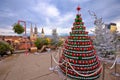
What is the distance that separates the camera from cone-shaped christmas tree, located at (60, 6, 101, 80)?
11.9ft

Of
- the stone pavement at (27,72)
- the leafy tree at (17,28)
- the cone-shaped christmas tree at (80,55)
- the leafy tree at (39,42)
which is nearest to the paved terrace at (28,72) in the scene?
the stone pavement at (27,72)

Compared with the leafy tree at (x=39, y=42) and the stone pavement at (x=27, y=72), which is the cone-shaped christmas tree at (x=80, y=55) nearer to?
the stone pavement at (x=27, y=72)

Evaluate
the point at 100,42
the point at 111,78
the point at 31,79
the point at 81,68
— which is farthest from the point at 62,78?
the point at 100,42

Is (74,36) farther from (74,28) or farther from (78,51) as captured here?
(78,51)

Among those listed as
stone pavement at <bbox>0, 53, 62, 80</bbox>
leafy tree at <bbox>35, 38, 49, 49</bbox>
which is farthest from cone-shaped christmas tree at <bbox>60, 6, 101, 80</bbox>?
leafy tree at <bbox>35, 38, 49, 49</bbox>

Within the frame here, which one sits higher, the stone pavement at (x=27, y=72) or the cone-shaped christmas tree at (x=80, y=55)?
the cone-shaped christmas tree at (x=80, y=55)

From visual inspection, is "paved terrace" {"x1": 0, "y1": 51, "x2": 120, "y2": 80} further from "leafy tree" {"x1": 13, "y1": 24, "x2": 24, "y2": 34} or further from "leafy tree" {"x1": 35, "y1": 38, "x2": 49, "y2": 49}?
"leafy tree" {"x1": 35, "y1": 38, "x2": 49, "y2": 49}

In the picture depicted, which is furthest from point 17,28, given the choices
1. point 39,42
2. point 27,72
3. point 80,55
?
point 80,55

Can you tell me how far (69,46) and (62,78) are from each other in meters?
1.60

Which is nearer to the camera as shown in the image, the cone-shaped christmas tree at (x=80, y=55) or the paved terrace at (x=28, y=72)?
the cone-shaped christmas tree at (x=80, y=55)

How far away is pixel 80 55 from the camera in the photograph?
3732 mm

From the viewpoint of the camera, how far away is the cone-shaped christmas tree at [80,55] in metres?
3.64

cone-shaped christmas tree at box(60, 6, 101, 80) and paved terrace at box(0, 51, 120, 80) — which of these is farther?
paved terrace at box(0, 51, 120, 80)

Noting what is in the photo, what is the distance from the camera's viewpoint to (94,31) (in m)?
7.92
